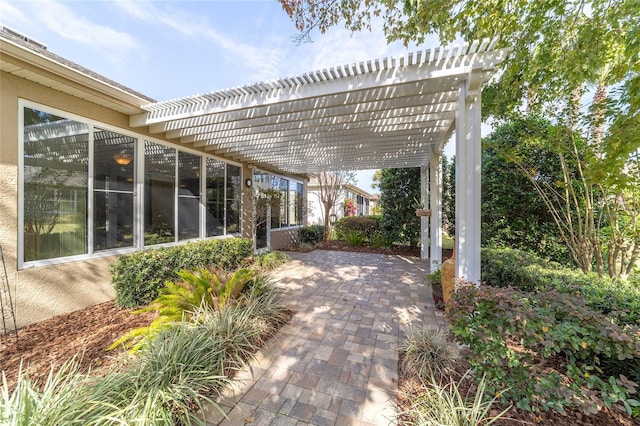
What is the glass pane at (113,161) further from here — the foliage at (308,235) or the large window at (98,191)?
the foliage at (308,235)

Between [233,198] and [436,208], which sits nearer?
[436,208]

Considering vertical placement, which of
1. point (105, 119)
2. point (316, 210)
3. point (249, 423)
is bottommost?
point (249, 423)

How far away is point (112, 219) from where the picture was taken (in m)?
4.35

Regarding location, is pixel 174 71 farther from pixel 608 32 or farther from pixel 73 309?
pixel 608 32

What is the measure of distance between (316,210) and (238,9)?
10.2 m

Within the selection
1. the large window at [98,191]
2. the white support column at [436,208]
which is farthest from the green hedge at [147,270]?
the white support column at [436,208]

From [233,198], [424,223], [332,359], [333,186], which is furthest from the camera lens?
[333,186]

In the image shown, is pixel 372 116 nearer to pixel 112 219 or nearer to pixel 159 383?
pixel 159 383

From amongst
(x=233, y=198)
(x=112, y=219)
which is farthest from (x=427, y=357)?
(x=233, y=198)

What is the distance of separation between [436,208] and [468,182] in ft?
10.3

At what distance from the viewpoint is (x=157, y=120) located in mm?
4285

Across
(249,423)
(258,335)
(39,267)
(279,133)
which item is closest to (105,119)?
(39,267)

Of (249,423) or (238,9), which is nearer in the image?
(249,423)

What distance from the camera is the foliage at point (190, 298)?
2.80 metres
